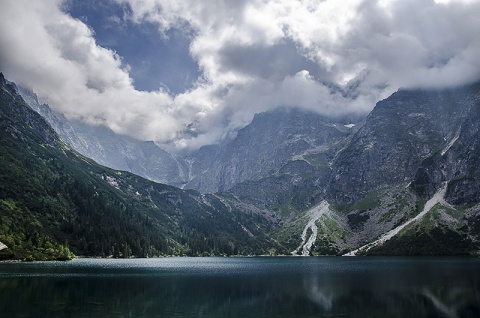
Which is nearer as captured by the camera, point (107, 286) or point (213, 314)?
point (213, 314)

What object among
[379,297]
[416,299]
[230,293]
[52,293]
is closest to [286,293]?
[230,293]

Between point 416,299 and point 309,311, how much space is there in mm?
26451

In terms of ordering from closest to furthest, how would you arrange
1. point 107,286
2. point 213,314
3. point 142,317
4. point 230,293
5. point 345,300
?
point 142,317 → point 213,314 → point 345,300 → point 230,293 → point 107,286

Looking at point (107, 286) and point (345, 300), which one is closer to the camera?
point (345, 300)

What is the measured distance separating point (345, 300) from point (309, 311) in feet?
50.2

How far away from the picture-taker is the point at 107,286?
9412 centimetres

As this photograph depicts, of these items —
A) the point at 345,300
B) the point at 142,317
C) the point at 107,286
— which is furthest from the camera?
the point at 107,286

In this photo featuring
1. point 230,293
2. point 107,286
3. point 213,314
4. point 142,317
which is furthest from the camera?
point 107,286

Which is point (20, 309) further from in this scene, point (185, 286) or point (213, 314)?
point (185, 286)

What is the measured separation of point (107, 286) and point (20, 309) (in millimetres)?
36095

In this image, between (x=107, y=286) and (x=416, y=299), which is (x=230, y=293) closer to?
(x=107, y=286)

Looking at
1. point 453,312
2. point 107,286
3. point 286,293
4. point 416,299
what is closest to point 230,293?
point 286,293

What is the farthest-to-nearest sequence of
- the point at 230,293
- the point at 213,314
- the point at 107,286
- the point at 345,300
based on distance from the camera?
1. the point at 107,286
2. the point at 230,293
3. the point at 345,300
4. the point at 213,314

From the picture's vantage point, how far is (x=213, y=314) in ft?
200
